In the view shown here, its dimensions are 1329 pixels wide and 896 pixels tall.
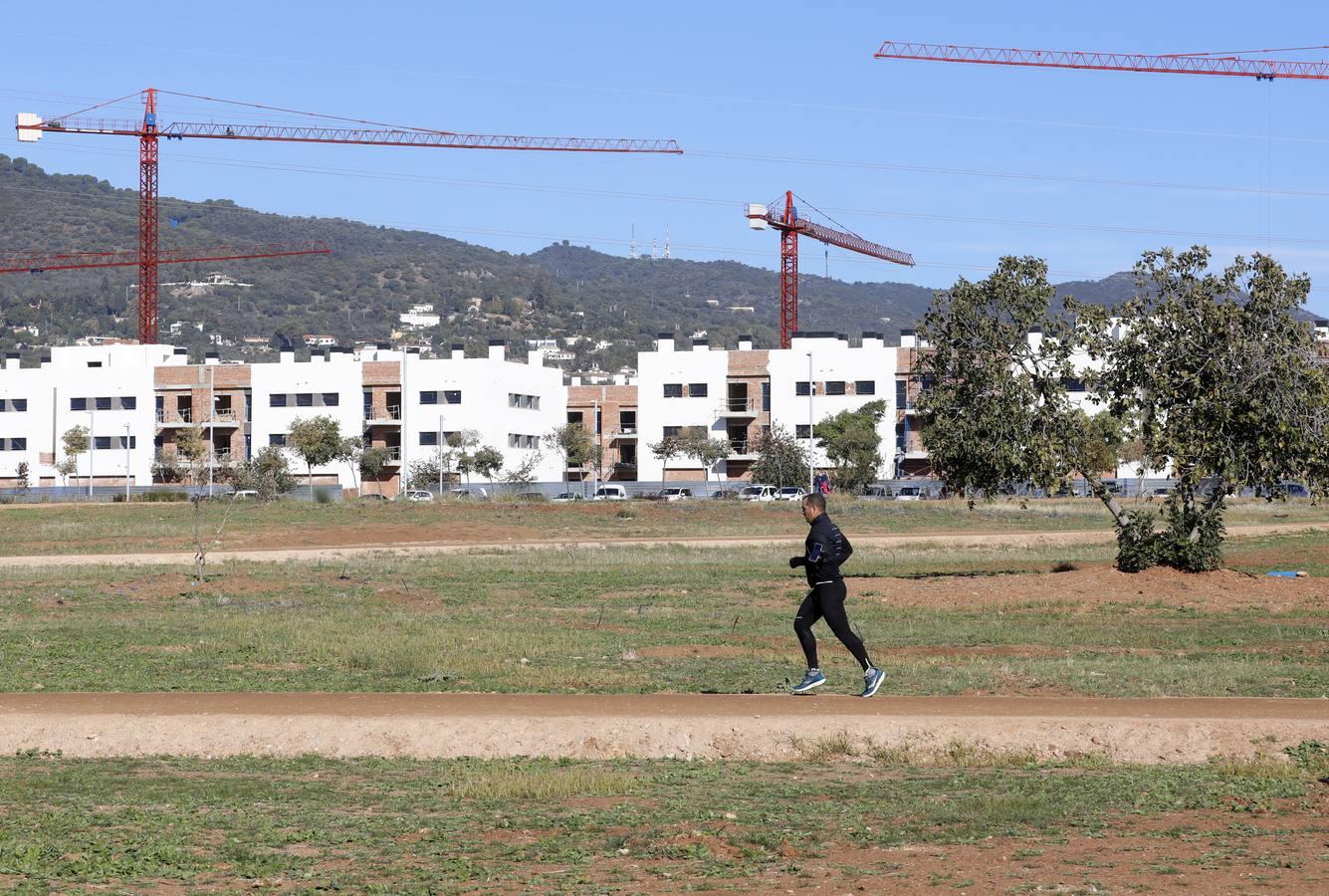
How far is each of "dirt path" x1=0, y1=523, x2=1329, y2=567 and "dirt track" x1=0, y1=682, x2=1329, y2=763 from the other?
30.5 meters

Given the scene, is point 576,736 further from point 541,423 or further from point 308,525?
point 541,423

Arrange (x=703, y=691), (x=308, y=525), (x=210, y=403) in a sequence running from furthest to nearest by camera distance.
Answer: (x=210, y=403) → (x=308, y=525) → (x=703, y=691)

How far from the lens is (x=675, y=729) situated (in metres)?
15.5

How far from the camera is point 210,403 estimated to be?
119 metres

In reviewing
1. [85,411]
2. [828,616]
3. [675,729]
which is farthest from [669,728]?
[85,411]

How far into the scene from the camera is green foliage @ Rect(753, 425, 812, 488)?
10494 cm

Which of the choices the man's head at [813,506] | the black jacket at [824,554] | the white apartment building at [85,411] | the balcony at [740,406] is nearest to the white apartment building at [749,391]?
the balcony at [740,406]

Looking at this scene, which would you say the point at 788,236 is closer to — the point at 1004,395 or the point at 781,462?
the point at 781,462

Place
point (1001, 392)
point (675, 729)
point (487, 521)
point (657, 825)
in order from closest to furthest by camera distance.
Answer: point (657, 825), point (675, 729), point (1001, 392), point (487, 521)

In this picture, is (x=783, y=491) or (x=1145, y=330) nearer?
(x=1145, y=330)

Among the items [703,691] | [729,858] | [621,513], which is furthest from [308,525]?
[729,858]

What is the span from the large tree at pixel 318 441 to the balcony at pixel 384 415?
465 centimetres

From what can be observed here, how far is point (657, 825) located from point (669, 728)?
368 centimetres

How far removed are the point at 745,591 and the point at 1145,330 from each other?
9.78 m
